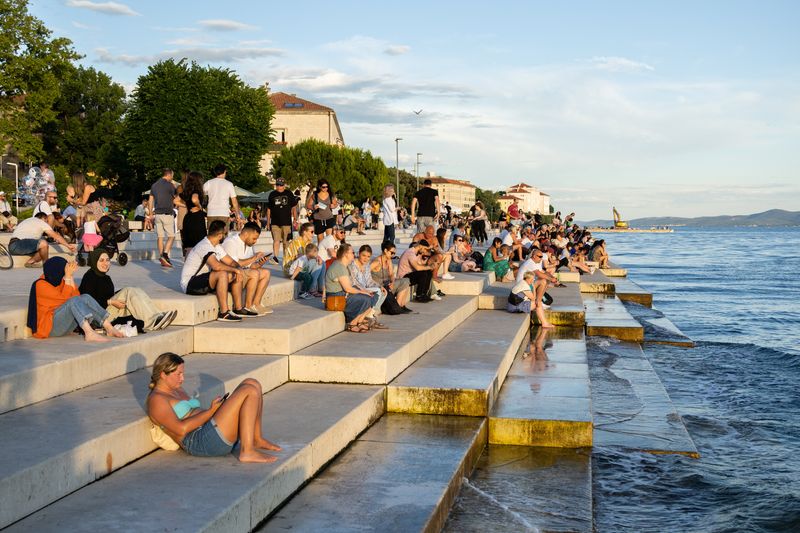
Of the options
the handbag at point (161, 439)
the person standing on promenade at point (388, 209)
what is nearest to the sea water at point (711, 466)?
the handbag at point (161, 439)

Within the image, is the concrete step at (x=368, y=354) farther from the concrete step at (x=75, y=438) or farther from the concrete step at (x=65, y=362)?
the concrete step at (x=65, y=362)

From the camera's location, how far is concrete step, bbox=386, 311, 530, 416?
7.49 m

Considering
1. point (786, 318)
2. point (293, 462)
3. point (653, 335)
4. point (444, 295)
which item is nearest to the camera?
point (293, 462)

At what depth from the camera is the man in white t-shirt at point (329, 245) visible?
12616 millimetres

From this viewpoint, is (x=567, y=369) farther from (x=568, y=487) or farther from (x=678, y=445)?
(x=568, y=487)

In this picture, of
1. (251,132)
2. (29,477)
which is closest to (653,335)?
(29,477)

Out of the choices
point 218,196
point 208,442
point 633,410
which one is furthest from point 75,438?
point 218,196

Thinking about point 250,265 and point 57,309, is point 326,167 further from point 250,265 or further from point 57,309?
point 57,309

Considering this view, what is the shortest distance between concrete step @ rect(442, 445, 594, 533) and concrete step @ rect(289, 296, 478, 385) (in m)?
1.34

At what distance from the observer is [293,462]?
17.0 ft

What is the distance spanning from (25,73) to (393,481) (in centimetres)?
4220

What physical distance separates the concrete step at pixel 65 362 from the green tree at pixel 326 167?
2667 inches

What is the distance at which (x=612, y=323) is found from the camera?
15.8 meters

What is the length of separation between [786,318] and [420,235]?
15.8 meters
